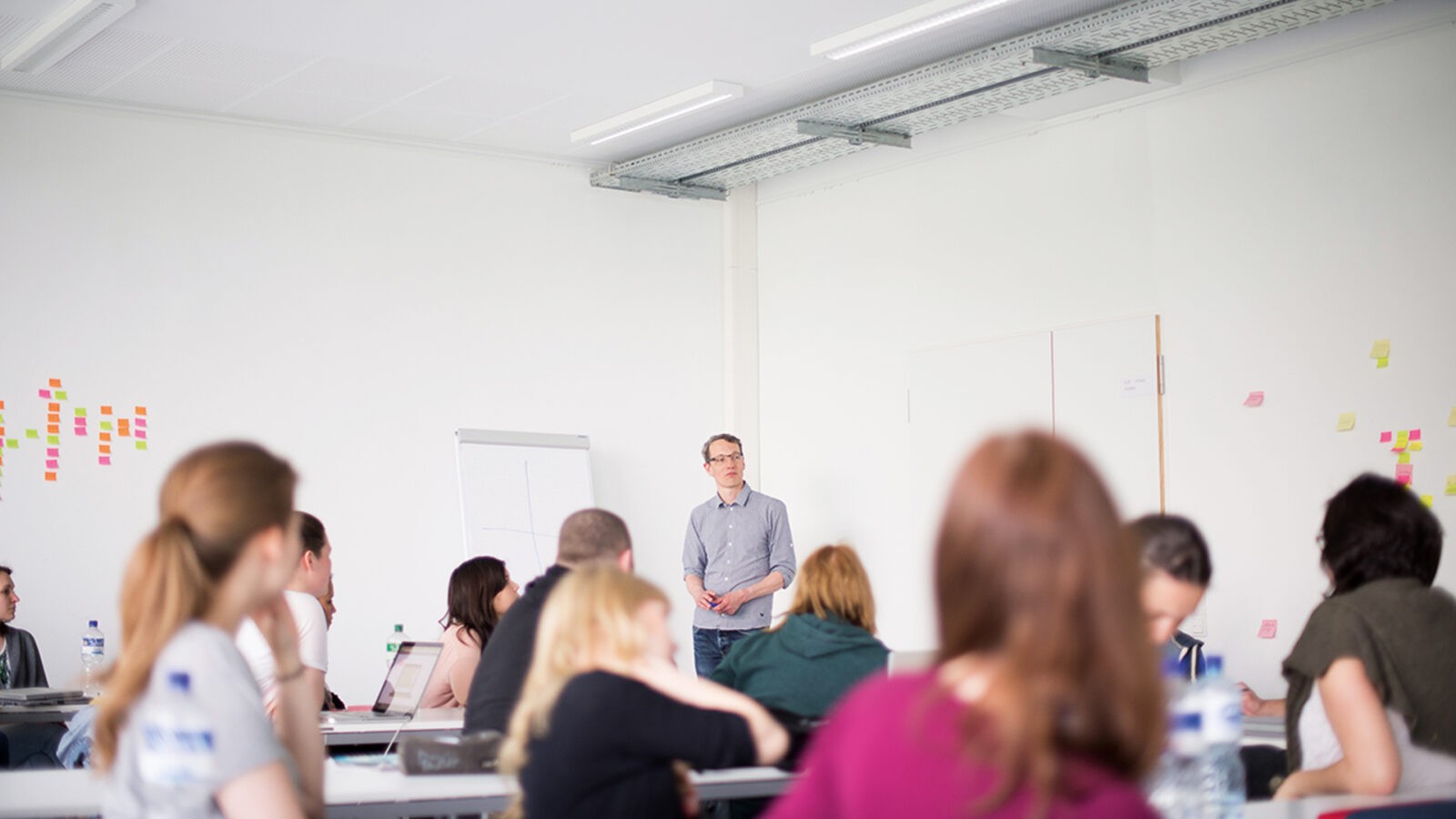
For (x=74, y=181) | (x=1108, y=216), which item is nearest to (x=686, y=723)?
(x=1108, y=216)

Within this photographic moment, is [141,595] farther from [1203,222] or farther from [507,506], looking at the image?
[507,506]

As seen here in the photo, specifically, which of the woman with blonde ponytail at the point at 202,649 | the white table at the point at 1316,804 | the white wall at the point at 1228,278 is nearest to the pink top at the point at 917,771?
the woman with blonde ponytail at the point at 202,649

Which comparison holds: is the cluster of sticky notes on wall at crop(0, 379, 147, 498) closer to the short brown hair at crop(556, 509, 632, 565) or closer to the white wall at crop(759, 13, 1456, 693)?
the white wall at crop(759, 13, 1456, 693)

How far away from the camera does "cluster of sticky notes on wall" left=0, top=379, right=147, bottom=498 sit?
21.0 feet

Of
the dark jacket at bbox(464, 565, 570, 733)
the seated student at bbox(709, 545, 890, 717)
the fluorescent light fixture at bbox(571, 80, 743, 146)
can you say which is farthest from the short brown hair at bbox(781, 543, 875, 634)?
the fluorescent light fixture at bbox(571, 80, 743, 146)

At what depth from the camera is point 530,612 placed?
3.29 meters

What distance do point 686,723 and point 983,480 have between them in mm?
1258

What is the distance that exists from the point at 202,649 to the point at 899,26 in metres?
4.32

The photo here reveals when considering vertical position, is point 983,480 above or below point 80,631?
above

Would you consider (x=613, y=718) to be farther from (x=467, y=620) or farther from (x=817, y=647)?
(x=467, y=620)

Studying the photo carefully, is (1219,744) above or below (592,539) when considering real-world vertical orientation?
below

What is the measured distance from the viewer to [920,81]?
6.17 m

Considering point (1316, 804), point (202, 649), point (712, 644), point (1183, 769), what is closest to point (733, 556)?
point (712, 644)

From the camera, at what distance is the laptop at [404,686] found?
4684mm
